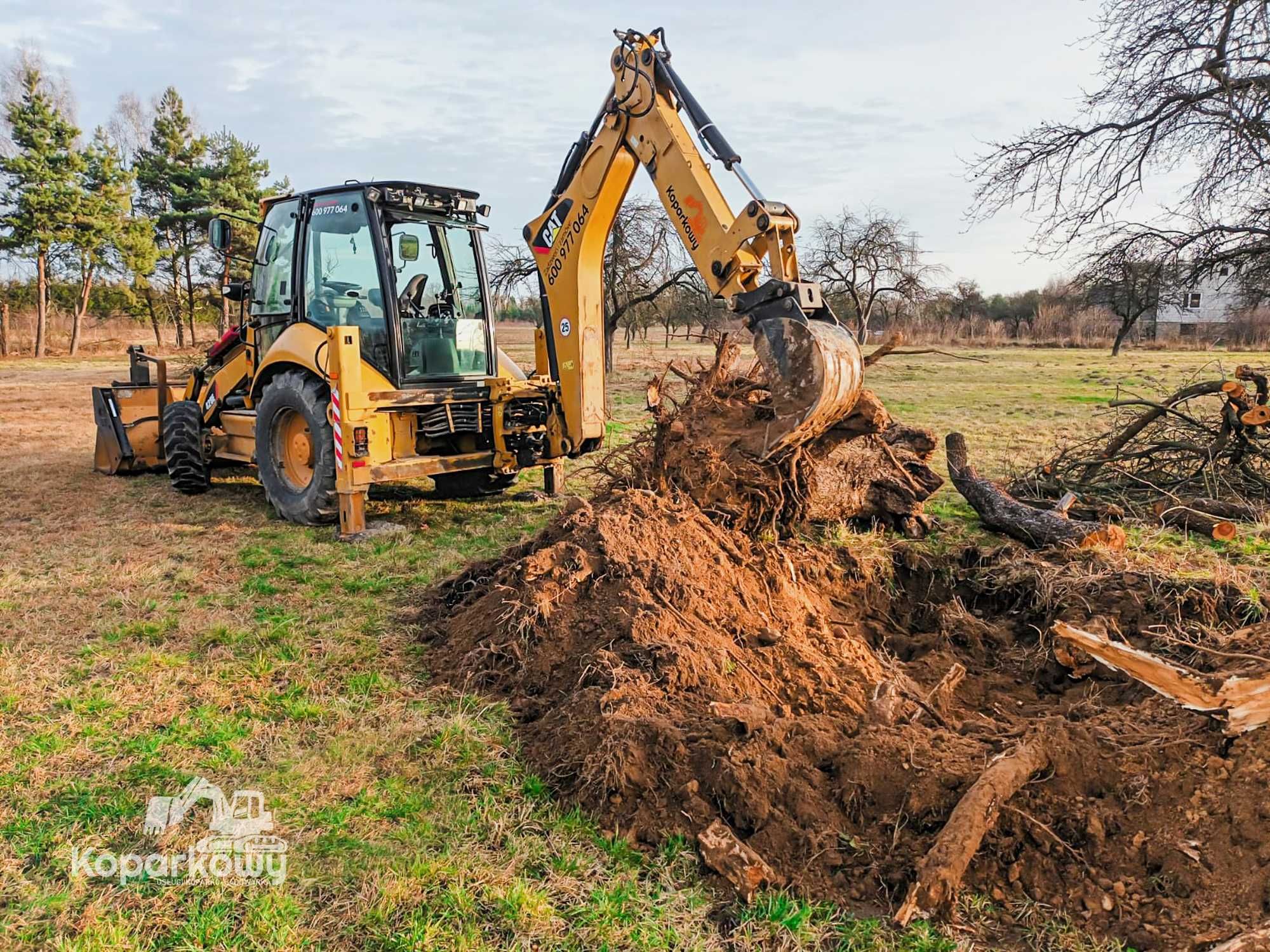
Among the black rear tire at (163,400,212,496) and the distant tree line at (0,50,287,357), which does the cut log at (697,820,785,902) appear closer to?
the black rear tire at (163,400,212,496)

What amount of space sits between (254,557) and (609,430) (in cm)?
615

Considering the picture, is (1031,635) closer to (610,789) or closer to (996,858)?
(996,858)

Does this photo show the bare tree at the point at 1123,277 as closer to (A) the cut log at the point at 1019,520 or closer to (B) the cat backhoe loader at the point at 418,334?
(A) the cut log at the point at 1019,520

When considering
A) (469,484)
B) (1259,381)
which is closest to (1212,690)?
(1259,381)

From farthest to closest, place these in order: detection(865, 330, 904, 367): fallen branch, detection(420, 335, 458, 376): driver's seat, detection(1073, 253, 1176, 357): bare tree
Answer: detection(1073, 253, 1176, 357): bare tree, detection(420, 335, 458, 376): driver's seat, detection(865, 330, 904, 367): fallen branch

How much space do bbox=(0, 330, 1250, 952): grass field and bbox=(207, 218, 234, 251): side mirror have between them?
8.33ft

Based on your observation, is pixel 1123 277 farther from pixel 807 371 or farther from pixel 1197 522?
pixel 807 371

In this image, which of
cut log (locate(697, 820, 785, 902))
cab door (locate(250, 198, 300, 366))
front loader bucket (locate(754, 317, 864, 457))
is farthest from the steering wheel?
cut log (locate(697, 820, 785, 902))

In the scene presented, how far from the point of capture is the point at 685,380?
5914 millimetres

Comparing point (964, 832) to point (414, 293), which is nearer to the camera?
point (964, 832)

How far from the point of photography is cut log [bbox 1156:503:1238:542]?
6.31 metres

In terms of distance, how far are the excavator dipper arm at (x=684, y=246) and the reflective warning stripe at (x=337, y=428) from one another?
6.59ft

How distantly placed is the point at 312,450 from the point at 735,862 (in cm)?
587

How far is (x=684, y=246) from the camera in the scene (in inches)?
230
